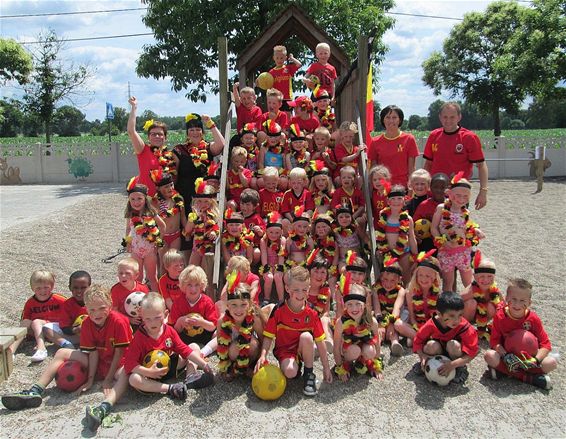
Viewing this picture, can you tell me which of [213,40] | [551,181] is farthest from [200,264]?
[551,181]

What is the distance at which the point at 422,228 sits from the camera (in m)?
5.84

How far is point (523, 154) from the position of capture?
72.0ft

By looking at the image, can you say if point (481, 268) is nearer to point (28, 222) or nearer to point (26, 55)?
point (28, 222)

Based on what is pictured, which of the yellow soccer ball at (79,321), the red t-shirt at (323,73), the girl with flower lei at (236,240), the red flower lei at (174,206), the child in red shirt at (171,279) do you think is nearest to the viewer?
the yellow soccer ball at (79,321)

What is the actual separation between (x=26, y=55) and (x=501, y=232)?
25.9m

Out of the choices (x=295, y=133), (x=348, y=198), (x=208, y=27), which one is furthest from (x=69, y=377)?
(x=208, y=27)

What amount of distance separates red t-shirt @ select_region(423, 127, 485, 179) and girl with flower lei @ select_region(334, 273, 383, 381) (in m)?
2.50

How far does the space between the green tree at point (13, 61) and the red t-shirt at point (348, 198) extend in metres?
25.6

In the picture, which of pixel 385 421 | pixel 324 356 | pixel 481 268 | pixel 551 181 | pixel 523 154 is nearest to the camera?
pixel 385 421

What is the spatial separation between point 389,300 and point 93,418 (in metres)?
3.12

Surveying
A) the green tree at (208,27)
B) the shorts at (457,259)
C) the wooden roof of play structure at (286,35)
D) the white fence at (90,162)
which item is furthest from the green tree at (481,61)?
the shorts at (457,259)

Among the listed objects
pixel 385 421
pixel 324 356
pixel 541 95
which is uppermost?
pixel 541 95

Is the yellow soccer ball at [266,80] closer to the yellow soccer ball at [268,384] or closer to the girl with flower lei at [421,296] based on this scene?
the girl with flower lei at [421,296]

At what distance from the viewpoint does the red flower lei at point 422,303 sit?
203 inches
